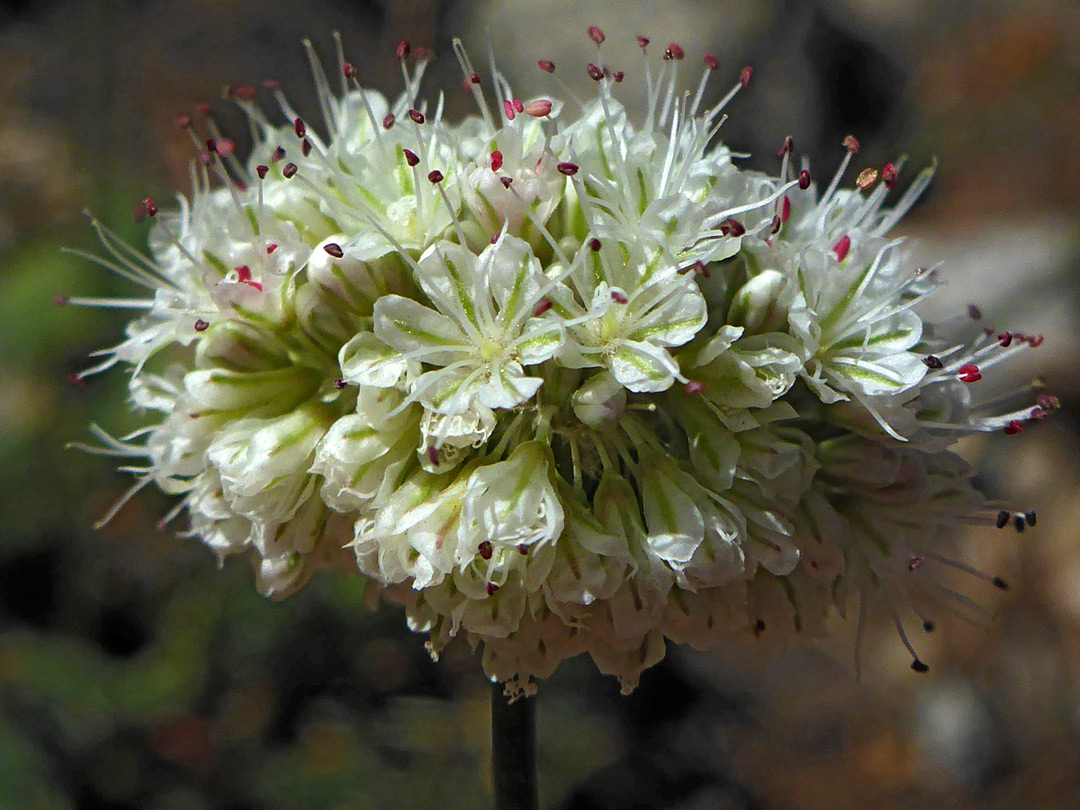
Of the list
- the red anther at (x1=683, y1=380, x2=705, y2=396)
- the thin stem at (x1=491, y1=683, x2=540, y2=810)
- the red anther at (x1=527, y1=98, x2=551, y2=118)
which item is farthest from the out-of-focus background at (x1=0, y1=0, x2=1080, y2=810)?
the red anther at (x1=527, y1=98, x2=551, y2=118)

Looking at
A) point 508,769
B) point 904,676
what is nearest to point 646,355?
point 508,769

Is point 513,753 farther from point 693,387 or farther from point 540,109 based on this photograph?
point 540,109

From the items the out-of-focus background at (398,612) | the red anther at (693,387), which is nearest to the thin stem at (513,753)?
the out-of-focus background at (398,612)

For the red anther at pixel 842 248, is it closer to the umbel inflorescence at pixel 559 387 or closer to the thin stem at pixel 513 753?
the umbel inflorescence at pixel 559 387

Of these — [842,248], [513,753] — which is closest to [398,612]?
[513,753]

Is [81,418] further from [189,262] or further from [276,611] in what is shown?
[189,262]

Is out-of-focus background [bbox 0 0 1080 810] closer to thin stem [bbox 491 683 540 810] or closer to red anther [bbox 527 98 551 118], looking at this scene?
thin stem [bbox 491 683 540 810]

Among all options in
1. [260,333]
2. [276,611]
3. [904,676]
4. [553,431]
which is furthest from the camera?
[904,676]
